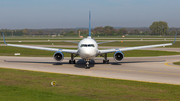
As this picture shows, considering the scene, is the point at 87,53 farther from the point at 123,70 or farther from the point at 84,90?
the point at 84,90

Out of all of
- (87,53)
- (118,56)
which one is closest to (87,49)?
(87,53)

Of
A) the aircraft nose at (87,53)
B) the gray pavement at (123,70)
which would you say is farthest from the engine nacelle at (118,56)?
the aircraft nose at (87,53)

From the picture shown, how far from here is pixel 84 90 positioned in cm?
1819

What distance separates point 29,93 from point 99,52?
17611mm

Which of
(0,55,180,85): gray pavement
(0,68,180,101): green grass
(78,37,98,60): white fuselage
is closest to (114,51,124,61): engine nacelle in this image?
(0,55,180,85): gray pavement

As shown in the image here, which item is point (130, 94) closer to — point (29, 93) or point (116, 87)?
point (116, 87)

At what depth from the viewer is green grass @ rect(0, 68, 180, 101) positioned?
15.8 meters

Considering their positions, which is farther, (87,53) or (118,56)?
(118,56)

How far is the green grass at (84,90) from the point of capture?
51.7 ft

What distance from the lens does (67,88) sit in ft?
62.0

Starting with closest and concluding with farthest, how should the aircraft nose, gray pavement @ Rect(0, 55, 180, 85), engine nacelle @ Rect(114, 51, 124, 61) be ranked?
gray pavement @ Rect(0, 55, 180, 85)
the aircraft nose
engine nacelle @ Rect(114, 51, 124, 61)

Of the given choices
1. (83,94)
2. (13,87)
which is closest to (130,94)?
(83,94)

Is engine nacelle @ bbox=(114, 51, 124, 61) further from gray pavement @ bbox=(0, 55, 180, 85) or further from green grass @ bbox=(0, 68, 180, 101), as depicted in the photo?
green grass @ bbox=(0, 68, 180, 101)

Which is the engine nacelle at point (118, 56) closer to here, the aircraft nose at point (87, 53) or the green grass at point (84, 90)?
the aircraft nose at point (87, 53)
